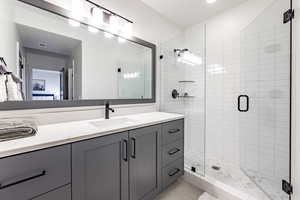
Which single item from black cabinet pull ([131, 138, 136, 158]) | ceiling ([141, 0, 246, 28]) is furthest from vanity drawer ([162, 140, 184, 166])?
ceiling ([141, 0, 246, 28])

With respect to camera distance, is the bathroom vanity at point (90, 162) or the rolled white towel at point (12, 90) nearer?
the bathroom vanity at point (90, 162)

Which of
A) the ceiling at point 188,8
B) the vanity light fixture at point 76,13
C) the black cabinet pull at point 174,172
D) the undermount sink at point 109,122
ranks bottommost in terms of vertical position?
the black cabinet pull at point 174,172

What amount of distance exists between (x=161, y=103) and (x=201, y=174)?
1.18 metres

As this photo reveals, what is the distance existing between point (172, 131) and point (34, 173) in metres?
1.34

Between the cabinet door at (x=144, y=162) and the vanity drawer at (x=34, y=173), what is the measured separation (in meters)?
0.54

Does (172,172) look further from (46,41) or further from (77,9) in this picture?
(77,9)

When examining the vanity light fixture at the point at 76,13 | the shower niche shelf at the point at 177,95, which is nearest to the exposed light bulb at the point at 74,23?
the vanity light fixture at the point at 76,13

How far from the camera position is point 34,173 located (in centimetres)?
78

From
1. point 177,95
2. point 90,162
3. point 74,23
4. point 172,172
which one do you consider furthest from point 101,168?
point 177,95

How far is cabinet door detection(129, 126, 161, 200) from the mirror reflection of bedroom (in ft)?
2.68

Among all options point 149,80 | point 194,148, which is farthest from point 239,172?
point 149,80

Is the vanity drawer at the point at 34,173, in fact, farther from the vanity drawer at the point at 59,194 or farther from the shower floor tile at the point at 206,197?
the shower floor tile at the point at 206,197

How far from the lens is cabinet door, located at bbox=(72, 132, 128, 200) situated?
0.95 m

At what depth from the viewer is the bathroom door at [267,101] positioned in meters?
1.41
